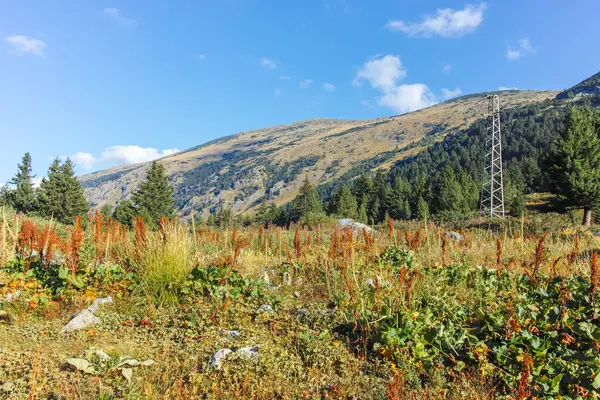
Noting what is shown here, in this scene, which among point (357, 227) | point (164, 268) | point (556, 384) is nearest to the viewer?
point (556, 384)

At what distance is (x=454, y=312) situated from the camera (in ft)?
11.1

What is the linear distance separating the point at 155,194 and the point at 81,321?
145 ft

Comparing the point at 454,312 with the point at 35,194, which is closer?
the point at 454,312

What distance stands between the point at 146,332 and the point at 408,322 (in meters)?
2.64

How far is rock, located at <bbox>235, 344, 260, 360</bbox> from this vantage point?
2975mm

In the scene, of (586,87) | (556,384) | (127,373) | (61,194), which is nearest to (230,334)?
(127,373)

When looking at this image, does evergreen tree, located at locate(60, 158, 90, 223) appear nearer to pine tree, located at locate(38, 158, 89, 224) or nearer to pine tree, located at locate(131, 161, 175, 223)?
pine tree, located at locate(38, 158, 89, 224)

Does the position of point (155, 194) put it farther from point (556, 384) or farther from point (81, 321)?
point (556, 384)

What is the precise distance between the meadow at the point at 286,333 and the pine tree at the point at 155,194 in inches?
1617

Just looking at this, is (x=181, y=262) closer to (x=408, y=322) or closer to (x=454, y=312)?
(x=408, y=322)

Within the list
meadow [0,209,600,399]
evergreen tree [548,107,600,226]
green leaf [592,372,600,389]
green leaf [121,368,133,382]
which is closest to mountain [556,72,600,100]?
evergreen tree [548,107,600,226]

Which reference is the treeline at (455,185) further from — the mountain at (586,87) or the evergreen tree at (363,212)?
the mountain at (586,87)

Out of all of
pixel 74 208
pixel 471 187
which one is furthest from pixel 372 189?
pixel 74 208

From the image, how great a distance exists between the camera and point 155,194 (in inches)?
1766
